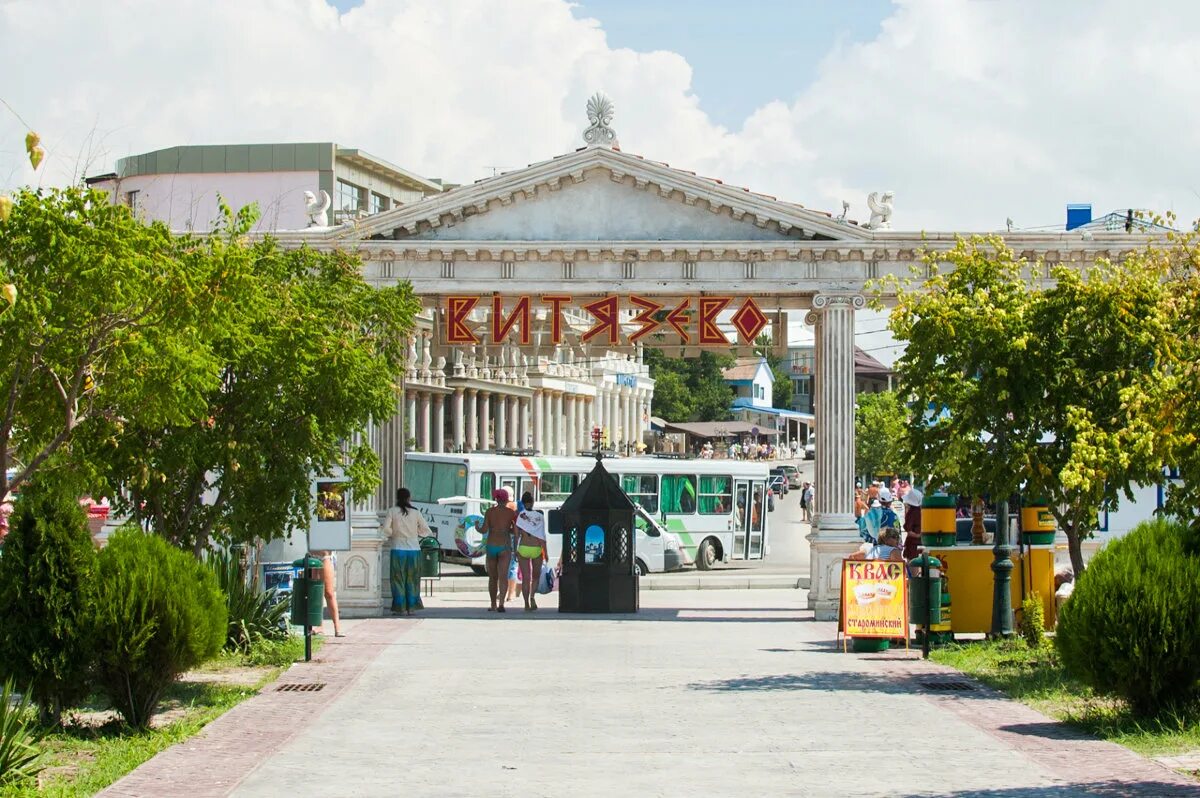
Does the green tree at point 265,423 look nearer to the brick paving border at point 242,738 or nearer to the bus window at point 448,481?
the brick paving border at point 242,738

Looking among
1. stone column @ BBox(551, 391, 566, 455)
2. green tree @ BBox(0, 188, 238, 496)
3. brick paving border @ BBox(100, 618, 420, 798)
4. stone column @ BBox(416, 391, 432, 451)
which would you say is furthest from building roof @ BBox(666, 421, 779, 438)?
green tree @ BBox(0, 188, 238, 496)

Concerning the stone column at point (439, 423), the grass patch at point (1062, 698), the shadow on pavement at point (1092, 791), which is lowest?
the shadow on pavement at point (1092, 791)

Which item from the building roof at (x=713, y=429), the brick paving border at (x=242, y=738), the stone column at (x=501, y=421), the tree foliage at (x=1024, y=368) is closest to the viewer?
the brick paving border at (x=242, y=738)

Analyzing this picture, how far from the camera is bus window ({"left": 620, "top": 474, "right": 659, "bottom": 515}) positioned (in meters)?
40.1

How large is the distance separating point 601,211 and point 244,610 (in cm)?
976

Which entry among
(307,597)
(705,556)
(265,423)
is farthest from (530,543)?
(705,556)

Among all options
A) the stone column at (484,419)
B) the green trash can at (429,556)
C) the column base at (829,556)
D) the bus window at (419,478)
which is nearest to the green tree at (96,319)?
the column base at (829,556)

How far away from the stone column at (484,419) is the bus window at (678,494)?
124ft

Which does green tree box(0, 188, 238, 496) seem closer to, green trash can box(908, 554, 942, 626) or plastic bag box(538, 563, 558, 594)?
green trash can box(908, 554, 942, 626)

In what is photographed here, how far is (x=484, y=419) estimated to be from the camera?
79375 millimetres

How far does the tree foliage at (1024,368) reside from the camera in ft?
55.7

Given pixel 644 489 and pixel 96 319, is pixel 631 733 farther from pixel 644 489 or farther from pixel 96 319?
pixel 644 489

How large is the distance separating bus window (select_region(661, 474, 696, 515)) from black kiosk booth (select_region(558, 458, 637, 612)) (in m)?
14.7

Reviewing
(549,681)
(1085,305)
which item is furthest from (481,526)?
(1085,305)
